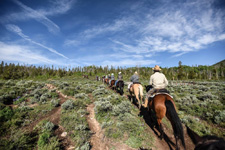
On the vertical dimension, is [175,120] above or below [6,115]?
above

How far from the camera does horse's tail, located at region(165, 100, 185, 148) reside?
351 centimetres

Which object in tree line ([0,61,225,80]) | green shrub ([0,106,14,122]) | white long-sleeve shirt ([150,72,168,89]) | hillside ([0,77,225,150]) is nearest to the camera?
hillside ([0,77,225,150])

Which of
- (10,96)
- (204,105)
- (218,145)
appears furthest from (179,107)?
(10,96)

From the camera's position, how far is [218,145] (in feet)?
4.47

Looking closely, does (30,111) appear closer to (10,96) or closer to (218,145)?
(10,96)

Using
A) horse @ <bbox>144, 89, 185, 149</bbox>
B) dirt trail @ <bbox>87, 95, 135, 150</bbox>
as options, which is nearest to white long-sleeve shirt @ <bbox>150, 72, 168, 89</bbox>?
horse @ <bbox>144, 89, 185, 149</bbox>

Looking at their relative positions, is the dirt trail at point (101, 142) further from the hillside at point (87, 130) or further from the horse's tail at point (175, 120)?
the horse's tail at point (175, 120)

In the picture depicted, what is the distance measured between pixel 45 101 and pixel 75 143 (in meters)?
6.15

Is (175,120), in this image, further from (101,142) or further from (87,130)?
(87,130)

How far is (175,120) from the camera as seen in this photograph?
146 inches

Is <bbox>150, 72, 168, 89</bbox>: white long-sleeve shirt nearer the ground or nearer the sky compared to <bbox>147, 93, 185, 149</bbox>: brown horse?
nearer the sky

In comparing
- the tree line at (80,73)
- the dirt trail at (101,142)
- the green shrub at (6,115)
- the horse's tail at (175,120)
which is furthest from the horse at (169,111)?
the tree line at (80,73)

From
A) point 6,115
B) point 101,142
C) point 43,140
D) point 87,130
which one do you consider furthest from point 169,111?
point 6,115

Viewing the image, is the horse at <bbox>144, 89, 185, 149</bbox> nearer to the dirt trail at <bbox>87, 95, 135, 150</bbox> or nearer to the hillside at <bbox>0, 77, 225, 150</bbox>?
the hillside at <bbox>0, 77, 225, 150</bbox>
